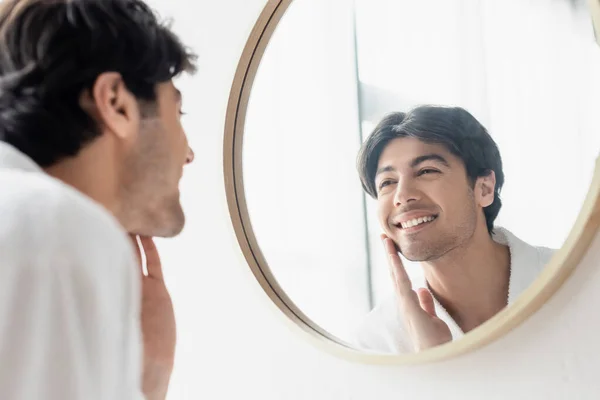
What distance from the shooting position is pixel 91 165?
74 cm

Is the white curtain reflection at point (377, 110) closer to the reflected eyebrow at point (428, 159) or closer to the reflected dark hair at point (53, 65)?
the reflected eyebrow at point (428, 159)

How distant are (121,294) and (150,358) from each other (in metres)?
0.45

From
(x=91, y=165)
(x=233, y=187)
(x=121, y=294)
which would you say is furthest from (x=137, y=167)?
(x=121, y=294)

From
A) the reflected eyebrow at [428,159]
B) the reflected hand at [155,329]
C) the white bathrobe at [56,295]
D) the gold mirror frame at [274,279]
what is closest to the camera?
the white bathrobe at [56,295]

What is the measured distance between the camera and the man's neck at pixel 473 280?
70 cm

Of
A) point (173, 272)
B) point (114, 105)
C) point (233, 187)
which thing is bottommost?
point (173, 272)

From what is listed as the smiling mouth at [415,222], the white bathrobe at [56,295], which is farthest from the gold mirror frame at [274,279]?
the white bathrobe at [56,295]

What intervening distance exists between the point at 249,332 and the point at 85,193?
386 mm

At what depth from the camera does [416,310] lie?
0.78 m

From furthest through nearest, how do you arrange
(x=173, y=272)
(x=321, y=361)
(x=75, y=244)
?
(x=173, y=272) → (x=321, y=361) → (x=75, y=244)

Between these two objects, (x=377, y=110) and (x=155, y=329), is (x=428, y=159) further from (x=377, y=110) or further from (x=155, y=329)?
(x=155, y=329)

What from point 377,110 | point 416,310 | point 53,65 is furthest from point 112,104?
point 416,310

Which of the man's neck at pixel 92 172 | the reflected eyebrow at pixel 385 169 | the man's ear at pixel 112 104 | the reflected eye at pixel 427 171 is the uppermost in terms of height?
the man's ear at pixel 112 104

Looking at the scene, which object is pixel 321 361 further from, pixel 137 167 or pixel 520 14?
pixel 520 14
